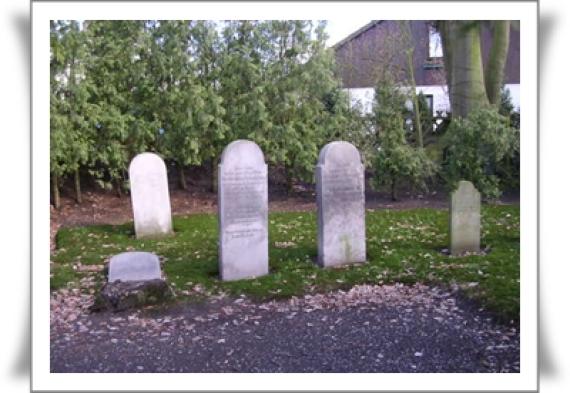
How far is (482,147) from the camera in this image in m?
9.91

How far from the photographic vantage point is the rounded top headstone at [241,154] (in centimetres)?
563

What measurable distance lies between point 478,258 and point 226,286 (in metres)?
2.74

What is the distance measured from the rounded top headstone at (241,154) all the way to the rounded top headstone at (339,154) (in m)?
0.70

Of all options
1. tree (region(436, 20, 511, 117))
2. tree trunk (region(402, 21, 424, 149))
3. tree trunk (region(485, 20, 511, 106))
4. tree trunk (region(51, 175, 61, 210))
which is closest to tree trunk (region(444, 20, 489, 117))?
tree (region(436, 20, 511, 117))

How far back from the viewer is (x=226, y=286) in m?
5.54

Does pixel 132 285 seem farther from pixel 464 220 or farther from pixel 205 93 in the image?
pixel 205 93

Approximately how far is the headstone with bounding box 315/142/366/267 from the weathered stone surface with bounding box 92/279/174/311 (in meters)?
1.82

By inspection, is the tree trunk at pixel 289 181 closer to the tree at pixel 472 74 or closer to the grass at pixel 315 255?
the grass at pixel 315 255

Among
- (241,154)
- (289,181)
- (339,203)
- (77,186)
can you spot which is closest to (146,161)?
(241,154)

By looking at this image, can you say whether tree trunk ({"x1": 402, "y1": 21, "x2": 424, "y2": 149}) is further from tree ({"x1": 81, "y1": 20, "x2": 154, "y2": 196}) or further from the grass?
tree ({"x1": 81, "y1": 20, "x2": 154, "y2": 196})

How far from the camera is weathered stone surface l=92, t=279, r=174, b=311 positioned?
4.93 m

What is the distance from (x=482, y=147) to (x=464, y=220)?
12.5 ft

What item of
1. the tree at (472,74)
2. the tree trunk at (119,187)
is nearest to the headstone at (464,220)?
the tree at (472,74)
